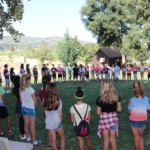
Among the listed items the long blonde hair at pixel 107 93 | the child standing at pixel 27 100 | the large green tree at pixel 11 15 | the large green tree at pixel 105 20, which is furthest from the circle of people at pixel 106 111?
the large green tree at pixel 105 20

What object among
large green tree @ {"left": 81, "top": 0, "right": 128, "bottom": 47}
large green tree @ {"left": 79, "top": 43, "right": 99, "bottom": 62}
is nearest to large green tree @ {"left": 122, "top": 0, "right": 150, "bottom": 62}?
large green tree @ {"left": 81, "top": 0, "right": 128, "bottom": 47}

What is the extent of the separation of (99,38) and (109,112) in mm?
50381

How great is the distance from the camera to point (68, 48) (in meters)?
59.0

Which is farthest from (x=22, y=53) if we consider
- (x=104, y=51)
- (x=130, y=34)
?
(x=130, y=34)

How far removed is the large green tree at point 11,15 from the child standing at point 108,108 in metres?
11.3

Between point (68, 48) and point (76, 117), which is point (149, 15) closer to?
point (68, 48)

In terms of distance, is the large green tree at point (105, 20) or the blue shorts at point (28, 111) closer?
the blue shorts at point (28, 111)

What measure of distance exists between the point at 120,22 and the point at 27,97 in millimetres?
48491

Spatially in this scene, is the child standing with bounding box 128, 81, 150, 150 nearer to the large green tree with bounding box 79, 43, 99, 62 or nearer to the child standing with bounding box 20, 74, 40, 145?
the child standing with bounding box 20, 74, 40, 145

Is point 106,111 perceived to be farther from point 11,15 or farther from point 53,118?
point 11,15

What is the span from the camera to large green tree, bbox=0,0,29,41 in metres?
17.1

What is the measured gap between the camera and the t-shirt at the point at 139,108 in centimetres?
674

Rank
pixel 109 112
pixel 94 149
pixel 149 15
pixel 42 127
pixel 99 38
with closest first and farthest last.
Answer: pixel 109 112, pixel 94 149, pixel 42 127, pixel 149 15, pixel 99 38

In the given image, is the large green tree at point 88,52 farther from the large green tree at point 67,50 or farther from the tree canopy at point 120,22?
the tree canopy at point 120,22
